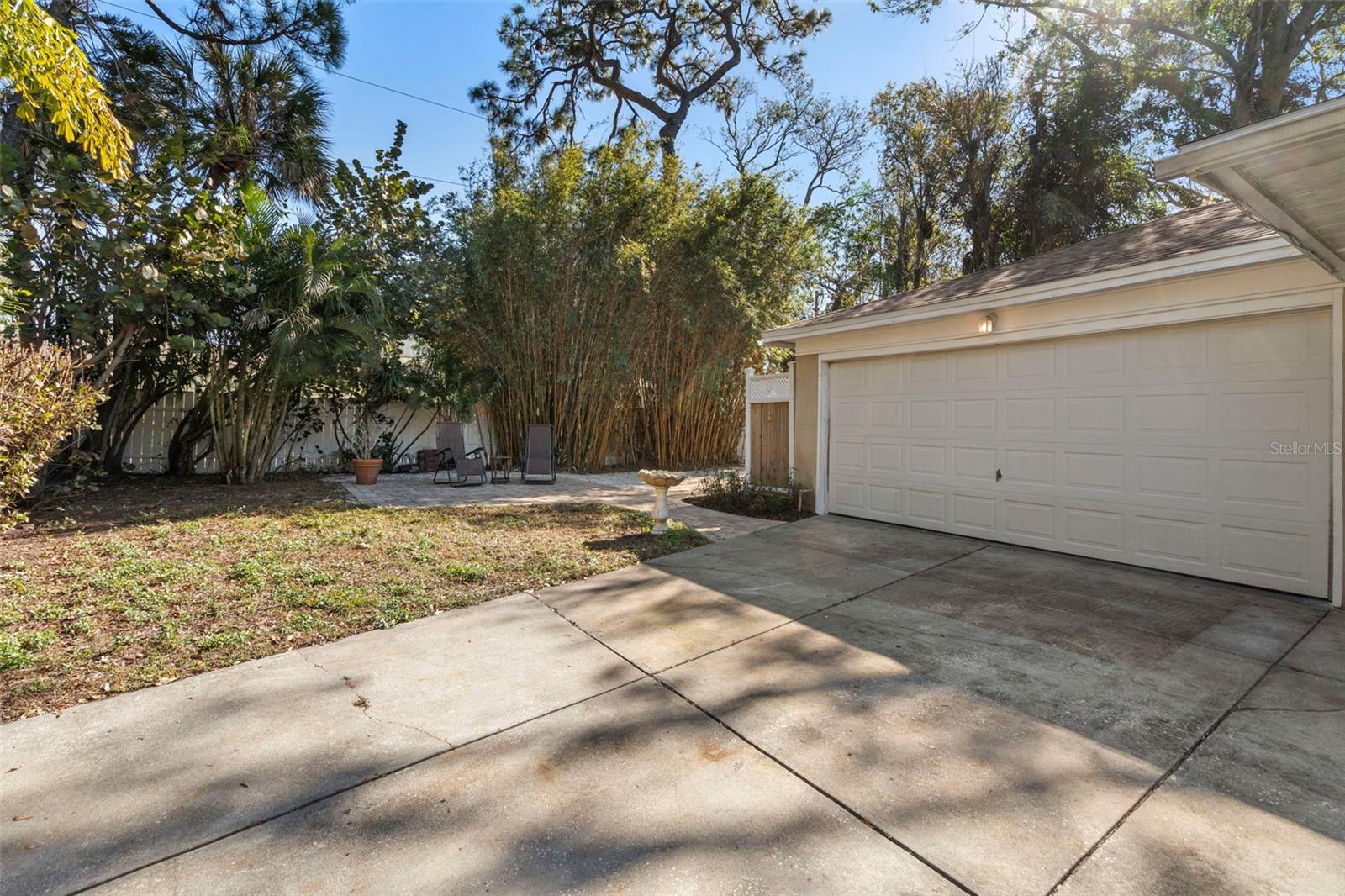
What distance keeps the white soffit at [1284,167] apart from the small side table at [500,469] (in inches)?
323

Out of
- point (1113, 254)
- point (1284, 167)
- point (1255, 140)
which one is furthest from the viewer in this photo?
point (1113, 254)

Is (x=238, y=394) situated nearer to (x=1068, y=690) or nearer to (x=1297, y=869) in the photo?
(x=1068, y=690)

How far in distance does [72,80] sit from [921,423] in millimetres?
6752

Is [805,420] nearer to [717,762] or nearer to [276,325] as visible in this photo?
[717,762]

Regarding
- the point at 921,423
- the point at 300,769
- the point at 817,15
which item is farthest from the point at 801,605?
the point at 817,15

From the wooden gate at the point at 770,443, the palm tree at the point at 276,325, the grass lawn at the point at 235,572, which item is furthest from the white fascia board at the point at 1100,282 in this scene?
the palm tree at the point at 276,325

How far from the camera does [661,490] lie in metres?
5.50

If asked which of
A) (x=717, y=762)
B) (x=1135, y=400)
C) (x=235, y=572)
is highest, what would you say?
(x=1135, y=400)

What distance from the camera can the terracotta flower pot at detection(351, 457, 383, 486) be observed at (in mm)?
8453

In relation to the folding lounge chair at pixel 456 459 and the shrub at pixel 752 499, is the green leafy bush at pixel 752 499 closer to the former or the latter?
the shrub at pixel 752 499

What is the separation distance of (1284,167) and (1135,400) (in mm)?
2326

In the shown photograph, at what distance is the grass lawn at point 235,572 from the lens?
2750mm

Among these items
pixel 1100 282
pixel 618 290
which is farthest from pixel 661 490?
pixel 618 290

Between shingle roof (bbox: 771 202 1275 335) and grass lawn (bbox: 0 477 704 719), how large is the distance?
332 cm
